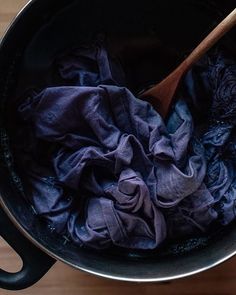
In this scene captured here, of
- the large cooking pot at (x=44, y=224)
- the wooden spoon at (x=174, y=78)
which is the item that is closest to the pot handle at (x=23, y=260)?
the large cooking pot at (x=44, y=224)

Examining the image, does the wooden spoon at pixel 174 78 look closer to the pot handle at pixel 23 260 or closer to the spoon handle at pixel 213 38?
the spoon handle at pixel 213 38

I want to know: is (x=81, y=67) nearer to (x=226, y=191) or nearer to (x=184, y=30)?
(x=184, y=30)

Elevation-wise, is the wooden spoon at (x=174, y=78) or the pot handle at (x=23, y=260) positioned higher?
the wooden spoon at (x=174, y=78)

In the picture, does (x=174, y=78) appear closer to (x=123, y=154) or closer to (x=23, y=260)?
(x=123, y=154)

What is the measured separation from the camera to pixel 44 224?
852 millimetres

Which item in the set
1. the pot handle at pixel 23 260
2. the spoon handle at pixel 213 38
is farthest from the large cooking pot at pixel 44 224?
the spoon handle at pixel 213 38

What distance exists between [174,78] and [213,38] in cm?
9

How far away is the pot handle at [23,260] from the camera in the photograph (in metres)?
0.78

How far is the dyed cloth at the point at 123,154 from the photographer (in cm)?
82

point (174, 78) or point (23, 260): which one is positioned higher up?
point (174, 78)

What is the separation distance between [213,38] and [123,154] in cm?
21

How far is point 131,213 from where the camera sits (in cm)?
83

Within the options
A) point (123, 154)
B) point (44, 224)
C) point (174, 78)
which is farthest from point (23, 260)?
point (174, 78)

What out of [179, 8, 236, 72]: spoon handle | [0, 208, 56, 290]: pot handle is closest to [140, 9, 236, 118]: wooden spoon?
[179, 8, 236, 72]: spoon handle
